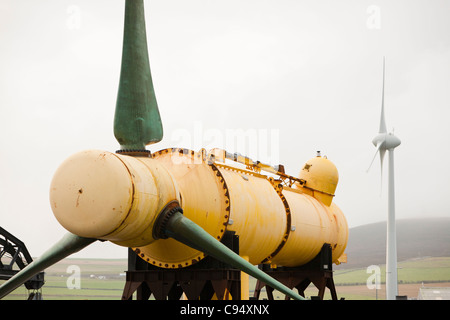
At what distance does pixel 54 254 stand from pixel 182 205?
3.39 metres

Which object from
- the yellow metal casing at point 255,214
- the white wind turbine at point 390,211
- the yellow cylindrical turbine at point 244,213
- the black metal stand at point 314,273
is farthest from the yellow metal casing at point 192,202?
the white wind turbine at point 390,211

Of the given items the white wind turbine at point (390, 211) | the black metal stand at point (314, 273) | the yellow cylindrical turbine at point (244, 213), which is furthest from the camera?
the white wind turbine at point (390, 211)

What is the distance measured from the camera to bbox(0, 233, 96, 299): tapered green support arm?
14.2 meters

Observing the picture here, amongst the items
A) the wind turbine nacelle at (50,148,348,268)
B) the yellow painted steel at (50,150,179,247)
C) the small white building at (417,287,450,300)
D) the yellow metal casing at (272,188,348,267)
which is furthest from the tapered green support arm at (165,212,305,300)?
the small white building at (417,287,450,300)

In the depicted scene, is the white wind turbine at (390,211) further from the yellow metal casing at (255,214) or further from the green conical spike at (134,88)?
the green conical spike at (134,88)

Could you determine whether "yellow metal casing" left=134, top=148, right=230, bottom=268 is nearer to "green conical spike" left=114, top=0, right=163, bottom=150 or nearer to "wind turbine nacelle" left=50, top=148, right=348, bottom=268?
"wind turbine nacelle" left=50, top=148, right=348, bottom=268

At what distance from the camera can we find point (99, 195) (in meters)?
12.4

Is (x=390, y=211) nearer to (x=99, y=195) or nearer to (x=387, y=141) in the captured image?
(x=387, y=141)

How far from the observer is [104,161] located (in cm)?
1252

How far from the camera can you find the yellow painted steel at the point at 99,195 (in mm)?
12352

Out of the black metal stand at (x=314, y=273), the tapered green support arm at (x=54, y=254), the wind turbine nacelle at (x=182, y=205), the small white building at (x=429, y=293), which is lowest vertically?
the small white building at (x=429, y=293)

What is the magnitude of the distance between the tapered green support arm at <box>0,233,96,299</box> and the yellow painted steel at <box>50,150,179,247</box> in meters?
1.49

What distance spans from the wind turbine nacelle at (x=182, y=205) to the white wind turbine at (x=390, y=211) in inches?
479
